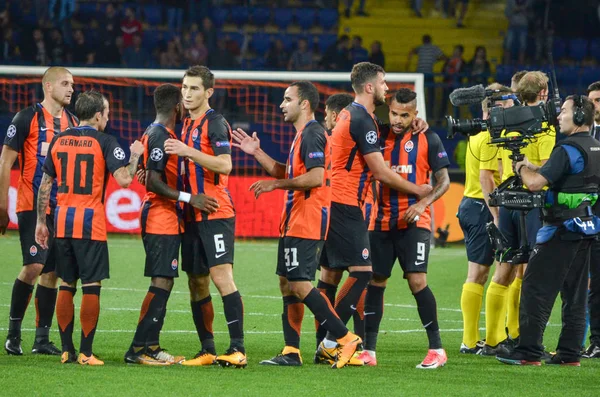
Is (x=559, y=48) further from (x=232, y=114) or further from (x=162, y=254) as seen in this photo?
(x=162, y=254)

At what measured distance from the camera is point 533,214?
866cm

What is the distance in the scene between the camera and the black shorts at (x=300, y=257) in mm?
7496

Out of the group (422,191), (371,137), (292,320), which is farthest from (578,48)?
(292,320)

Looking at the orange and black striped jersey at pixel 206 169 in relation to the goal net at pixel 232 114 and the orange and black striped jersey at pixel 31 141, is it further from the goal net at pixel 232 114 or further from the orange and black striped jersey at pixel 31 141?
the goal net at pixel 232 114

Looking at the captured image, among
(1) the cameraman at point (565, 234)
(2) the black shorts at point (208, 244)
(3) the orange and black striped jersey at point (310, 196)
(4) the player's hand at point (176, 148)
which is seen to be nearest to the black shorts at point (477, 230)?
(1) the cameraman at point (565, 234)

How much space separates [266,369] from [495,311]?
2.24 meters

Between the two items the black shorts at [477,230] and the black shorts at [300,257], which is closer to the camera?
the black shorts at [300,257]

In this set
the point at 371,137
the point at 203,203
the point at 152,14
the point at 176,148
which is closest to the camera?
the point at 176,148

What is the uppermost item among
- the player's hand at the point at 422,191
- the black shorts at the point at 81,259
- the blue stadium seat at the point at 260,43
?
the blue stadium seat at the point at 260,43

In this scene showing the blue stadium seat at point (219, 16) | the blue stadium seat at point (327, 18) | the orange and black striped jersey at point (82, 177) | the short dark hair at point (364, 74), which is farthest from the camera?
the blue stadium seat at point (327, 18)

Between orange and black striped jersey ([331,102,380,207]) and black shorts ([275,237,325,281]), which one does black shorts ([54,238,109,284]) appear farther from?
orange and black striped jersey ([331,102,380,207])

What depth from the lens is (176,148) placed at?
7238 mm

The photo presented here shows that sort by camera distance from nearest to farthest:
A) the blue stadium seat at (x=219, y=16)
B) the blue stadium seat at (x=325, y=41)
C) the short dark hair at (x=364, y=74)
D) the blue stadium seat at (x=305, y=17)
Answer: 1. the short dark hair at (x=364, y=74)
2. the blue stadium seat at (x=325, y=41)
3. the blue stadium seat at (x=219, y=16)
4. the blue stadium seat at (x=305, y=17)

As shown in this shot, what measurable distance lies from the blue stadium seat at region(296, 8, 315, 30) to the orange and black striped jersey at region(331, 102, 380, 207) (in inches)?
643
